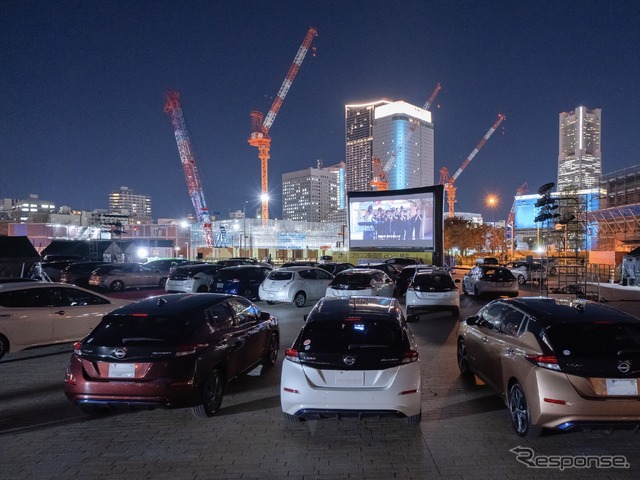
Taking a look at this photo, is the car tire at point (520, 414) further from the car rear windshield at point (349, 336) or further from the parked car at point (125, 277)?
the parked car at point (125, 277)

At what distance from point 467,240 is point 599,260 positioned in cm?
2775

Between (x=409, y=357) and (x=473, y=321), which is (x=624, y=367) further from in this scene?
(x=473, y=321)

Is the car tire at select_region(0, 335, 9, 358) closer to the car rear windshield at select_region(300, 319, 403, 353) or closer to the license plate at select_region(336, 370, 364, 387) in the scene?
the car rear windshield at select_region(300, 319, 403, 353)

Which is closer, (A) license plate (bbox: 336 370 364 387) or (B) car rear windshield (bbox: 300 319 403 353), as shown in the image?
(A) license plate (bbox: 336 370 364 387)

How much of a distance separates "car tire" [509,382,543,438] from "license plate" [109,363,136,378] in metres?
4.55

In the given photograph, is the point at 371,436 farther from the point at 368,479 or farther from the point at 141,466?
the point at 141,466

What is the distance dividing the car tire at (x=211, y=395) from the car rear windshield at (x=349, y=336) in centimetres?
143

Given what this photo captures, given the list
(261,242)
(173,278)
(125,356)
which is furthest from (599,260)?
(261,242)

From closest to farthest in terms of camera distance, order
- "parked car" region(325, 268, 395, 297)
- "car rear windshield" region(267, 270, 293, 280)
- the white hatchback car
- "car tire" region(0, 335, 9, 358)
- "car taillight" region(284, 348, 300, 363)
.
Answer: the white hatchback car → "car taillight" region(284, 348, 300, 363) → "car tire" region(0, 335, 9, 358) → "parked car" region(325, 268, 395, 297) → "car rear windshield" region(267, 270, 293, 280)

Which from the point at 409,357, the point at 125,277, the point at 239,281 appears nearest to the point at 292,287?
the point at 239,281

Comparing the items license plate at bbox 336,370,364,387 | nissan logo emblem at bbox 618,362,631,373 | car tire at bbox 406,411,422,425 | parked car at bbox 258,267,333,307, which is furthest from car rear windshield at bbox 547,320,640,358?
parked car at bbox 258,267,333,307

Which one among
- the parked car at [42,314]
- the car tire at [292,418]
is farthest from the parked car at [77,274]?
the car tire at [292,418]

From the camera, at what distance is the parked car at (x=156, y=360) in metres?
5.28

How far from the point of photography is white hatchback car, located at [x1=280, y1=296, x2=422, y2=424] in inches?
194
